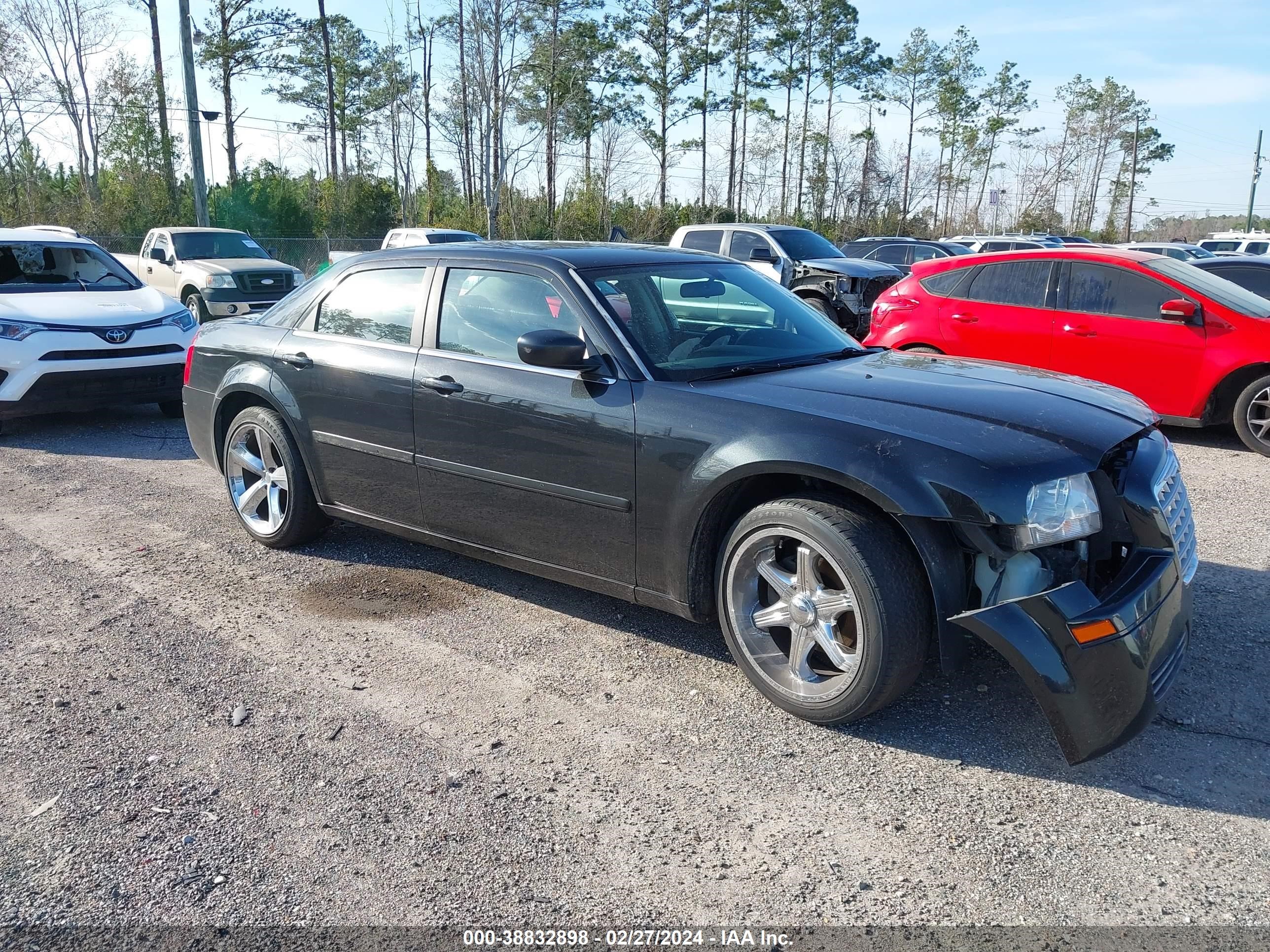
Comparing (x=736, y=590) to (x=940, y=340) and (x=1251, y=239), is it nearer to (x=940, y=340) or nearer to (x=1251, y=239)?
(x=940, y=340)

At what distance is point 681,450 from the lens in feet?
11.9

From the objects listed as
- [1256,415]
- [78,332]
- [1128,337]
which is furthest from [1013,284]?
[78,332]

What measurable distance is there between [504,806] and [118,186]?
37.3 metres

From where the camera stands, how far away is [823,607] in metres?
3.37

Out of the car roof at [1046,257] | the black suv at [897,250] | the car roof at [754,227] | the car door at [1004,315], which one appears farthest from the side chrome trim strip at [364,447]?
the black suv at [897,250]

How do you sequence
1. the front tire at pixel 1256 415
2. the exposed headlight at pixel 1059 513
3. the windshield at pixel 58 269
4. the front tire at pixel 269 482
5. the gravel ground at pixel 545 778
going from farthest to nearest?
the windshield at pixel 58 269 → the front tire at pixel 1256 415 → the front tire at pixel 269 482 → the exposed headlight at pixel 1059 513 → the gravel ground at pixel 545 778

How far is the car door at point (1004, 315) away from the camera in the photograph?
848cm

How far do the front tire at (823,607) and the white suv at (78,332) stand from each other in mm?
6745

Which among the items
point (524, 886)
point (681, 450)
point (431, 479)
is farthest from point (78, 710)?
point (681, 450)

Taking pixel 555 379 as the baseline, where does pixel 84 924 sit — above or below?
below

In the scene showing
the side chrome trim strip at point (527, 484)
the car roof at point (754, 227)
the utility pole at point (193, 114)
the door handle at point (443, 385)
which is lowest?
the side chrome trim strip at point (527, 484)

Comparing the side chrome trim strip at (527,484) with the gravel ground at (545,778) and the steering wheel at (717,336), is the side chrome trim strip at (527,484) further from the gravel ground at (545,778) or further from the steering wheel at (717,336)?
the steering wheel at (717,336)

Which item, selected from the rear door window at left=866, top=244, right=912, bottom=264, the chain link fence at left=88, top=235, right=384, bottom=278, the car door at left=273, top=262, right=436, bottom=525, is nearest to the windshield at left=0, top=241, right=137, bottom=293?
the car door at left=273, top=262, right=436, bottom=525

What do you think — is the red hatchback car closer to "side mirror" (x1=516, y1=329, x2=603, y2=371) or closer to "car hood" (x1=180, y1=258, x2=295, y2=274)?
"side mirror" (x1=516, y1=329, x2=603, y2=371)
